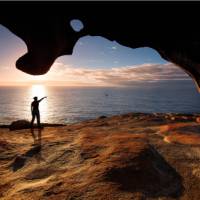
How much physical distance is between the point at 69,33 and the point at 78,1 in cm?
216

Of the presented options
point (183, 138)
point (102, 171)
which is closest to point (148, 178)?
point (102, 171)

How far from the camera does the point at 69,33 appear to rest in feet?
39.0

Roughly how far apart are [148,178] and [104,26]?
356 inches

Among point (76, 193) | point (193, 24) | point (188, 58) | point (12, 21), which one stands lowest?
point (76, 193)

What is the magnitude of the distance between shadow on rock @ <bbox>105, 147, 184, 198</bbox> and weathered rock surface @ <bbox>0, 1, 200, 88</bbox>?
25.3 ft

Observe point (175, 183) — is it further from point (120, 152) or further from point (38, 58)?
point (38, 58)

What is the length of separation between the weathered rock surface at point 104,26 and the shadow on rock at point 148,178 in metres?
7.70

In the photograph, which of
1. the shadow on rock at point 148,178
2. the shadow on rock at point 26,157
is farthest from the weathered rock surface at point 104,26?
the shadow on rock at point 148,178

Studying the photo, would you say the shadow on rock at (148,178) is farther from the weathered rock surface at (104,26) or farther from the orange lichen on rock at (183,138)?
the weathered rock surface at (104,26)

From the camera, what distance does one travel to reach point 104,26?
11.9 metres

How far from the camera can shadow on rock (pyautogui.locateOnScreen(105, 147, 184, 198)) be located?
5.60m

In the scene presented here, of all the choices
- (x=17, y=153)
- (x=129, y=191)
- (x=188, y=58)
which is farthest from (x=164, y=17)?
(x=17, y=153)

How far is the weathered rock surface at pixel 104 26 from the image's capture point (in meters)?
10.3

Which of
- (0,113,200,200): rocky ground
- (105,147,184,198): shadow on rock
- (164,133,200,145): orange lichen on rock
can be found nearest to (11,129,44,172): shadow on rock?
(0,113,200,200): rocky ground
